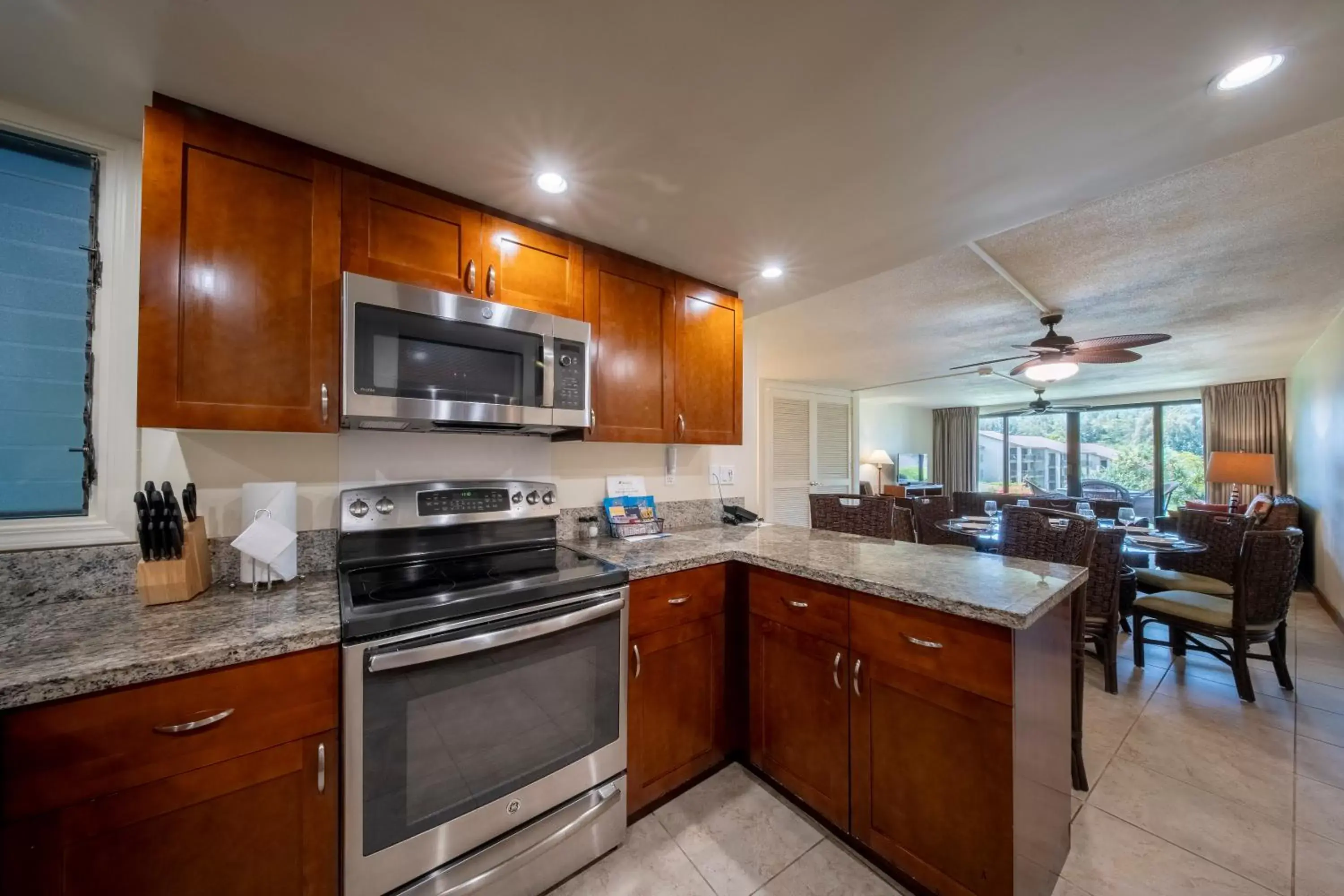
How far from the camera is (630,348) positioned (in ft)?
6.73

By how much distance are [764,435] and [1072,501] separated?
3.14 metres

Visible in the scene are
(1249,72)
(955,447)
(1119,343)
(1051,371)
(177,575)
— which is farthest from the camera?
(955,447)

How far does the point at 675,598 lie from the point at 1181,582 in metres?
3.76

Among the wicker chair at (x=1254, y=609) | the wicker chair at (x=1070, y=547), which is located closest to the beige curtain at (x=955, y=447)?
the wicker chair at (x=1254, y=609)

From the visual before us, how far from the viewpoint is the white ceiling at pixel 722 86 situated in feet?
3.17

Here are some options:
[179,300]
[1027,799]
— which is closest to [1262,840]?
[1027,799]

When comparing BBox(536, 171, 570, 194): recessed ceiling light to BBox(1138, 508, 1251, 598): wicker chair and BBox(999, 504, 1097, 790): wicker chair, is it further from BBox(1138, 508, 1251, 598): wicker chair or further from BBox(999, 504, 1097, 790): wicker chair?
BBox(1138, 508, 1251, 598): wicker chair

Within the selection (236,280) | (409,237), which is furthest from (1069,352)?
(236,280)

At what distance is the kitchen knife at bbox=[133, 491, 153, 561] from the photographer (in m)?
1.17

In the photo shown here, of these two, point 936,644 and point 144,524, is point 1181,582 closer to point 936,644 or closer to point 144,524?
point 936,644

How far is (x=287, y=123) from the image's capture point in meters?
1.29

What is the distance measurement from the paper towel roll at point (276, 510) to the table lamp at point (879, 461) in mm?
8206

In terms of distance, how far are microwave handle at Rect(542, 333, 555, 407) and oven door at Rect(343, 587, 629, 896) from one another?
0.71 metres

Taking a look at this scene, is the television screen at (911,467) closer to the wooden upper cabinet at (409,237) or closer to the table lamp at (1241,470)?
the table lamp at (1241,470)
